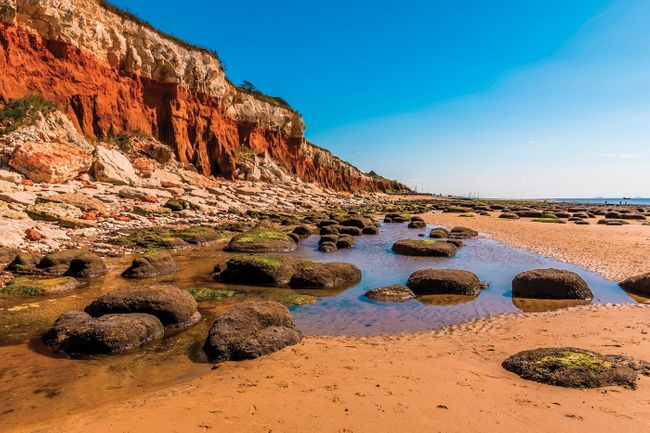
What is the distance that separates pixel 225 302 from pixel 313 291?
2.77 metres

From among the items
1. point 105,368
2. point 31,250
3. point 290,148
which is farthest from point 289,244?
point 290,148

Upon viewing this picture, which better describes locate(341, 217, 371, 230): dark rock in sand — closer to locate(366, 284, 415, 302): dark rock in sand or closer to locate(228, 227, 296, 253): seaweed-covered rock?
locate(228, 227, 296, 253): seaweed-covered rock

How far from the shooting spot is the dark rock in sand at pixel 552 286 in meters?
10.6

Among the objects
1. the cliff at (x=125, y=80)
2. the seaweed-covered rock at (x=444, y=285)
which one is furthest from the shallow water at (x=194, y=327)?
the cliff at (x=125, y=80)

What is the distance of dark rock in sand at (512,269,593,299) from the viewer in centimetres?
1062

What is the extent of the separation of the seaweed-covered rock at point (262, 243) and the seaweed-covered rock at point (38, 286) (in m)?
7.56

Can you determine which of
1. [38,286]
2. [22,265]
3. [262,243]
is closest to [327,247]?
[262,243]

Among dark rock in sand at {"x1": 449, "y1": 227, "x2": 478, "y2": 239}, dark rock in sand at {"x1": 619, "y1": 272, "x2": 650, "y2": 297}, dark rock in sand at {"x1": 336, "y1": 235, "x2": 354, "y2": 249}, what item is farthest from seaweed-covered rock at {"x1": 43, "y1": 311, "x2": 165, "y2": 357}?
dark rock in sand at {"x1": 449, "y1": 227, "x2": 478, "y2": 239}

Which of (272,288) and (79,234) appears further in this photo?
(79,234)

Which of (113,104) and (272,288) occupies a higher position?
(113,104)

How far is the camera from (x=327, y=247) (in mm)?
19203

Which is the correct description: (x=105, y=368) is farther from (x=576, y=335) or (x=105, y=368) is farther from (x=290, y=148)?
(x=290, y=148)

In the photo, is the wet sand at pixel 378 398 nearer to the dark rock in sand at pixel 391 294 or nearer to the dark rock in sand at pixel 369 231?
the dark rock in sand at pixel 391 294

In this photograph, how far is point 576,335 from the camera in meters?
7.57
